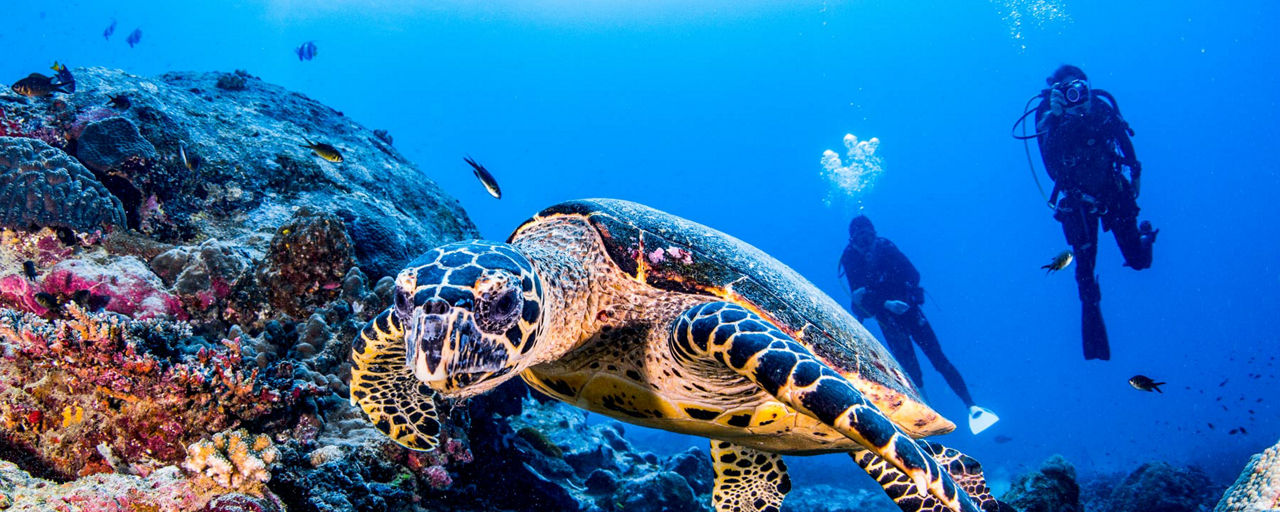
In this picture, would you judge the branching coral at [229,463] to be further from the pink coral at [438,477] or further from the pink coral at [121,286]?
the pink coral at [121,286]

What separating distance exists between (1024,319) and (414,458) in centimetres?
12323

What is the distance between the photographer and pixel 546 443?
20.4ft

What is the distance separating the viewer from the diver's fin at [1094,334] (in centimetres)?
1116

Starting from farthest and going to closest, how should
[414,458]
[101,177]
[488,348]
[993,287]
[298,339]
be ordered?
[993,287]
[101,177]
[298,339]
[414,458]
[488,348]

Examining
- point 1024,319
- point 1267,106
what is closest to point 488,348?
point 1024,319

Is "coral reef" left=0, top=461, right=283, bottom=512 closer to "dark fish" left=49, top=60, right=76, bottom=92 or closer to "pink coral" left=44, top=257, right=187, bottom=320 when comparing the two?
"pink coral" left=44, top=257, right=187, bottom=320

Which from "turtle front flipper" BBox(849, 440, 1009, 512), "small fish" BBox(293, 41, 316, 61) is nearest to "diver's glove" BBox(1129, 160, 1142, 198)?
"turtle front flipper" BBox(849, 440, 1009, 512)

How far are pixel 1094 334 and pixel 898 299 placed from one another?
13.9ft

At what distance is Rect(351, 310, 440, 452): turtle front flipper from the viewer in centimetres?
285

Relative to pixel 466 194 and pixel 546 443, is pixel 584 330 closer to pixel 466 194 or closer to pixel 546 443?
pixel 546 443

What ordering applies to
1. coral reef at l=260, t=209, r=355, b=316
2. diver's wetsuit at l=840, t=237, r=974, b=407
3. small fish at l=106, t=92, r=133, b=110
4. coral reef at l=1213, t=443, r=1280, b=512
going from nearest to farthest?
coral reef at l=1213, t=443, r=1280, b=512
coral reef at l=260, t=209, r=355, b=316
small fish at l=106, t=92, r=133, b=110
diver's wetsuit at l=840, t=237, r=974, b=407

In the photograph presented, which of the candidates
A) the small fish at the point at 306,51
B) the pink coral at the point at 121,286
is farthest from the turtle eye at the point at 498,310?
the small fish at the point at 306,51

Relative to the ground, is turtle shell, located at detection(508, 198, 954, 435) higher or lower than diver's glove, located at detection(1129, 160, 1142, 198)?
lower

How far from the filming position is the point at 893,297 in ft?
48.3
